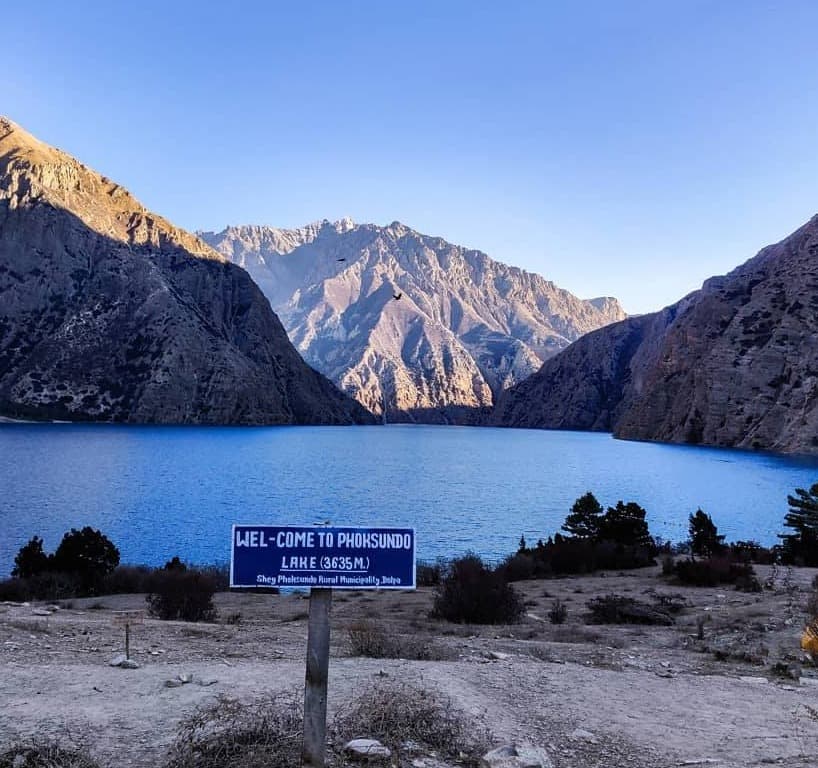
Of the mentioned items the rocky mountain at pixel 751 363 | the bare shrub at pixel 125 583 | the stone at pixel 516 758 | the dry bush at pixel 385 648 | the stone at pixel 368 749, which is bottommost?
the bare shrub at pixel 125 583

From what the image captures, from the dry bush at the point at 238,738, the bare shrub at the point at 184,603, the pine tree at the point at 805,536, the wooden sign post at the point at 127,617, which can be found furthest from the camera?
the pine tree at the point at 805,536

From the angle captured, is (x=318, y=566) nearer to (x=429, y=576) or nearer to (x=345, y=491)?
(x=429, y=576)

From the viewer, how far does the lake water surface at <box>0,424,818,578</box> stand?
3972cm

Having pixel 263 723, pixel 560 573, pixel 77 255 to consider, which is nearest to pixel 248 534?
pixel 263 723

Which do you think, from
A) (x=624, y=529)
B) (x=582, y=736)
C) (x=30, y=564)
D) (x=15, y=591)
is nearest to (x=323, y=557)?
(x=582, y=736)

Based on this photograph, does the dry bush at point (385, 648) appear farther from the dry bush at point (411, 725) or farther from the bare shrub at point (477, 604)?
the bare shrub at point (477, 604)

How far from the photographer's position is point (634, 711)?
8547 mm

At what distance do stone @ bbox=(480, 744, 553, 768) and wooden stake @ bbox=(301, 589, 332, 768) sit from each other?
1718 millimetres

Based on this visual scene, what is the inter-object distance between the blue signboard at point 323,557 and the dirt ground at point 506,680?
2.47 metres

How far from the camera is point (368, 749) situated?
6457 mm

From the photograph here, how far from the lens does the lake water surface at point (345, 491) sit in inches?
1564

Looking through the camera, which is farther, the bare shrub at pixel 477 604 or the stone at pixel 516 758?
the bare shrub at pixel 477 604

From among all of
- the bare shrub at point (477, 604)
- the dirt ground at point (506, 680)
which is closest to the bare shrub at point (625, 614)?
the dirt ground at point (506, 680)

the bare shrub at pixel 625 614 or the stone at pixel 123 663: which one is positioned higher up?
the stone at pixel 123 663
